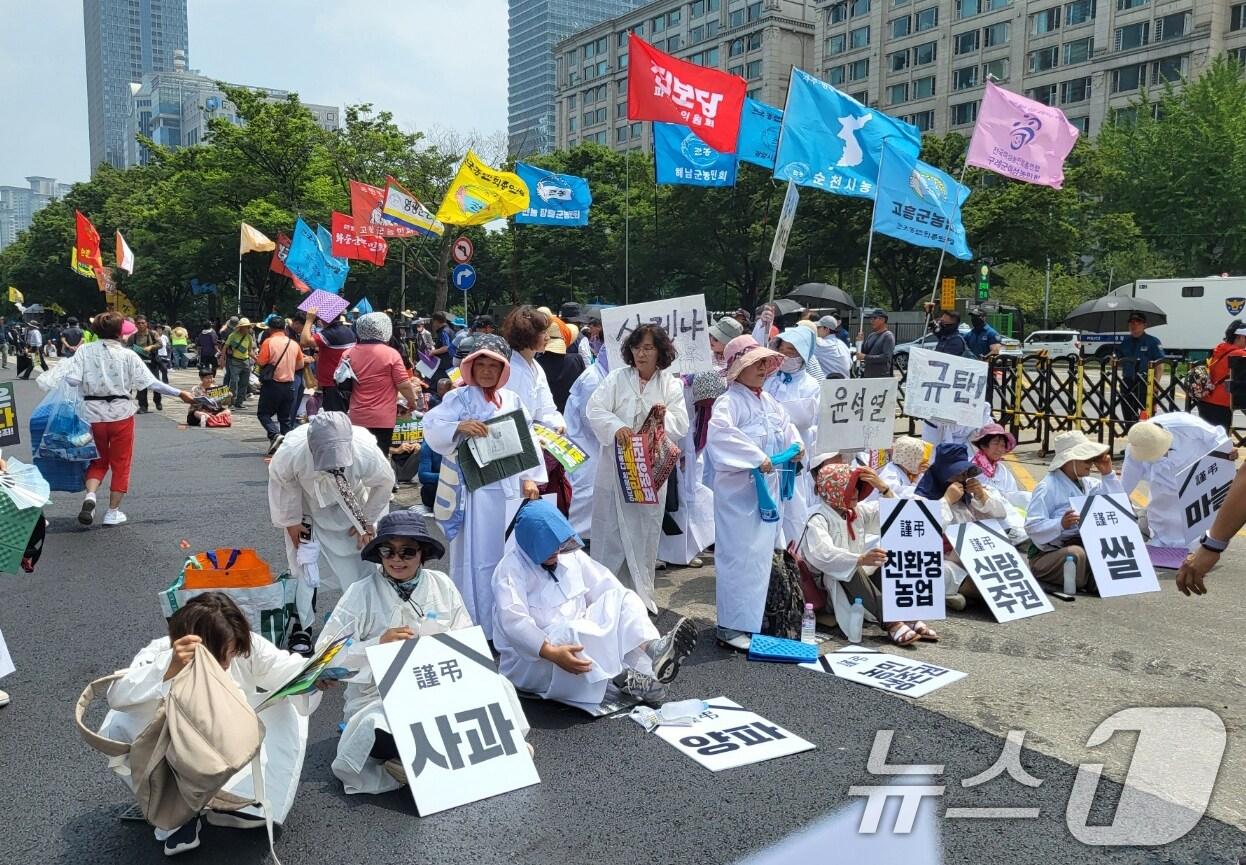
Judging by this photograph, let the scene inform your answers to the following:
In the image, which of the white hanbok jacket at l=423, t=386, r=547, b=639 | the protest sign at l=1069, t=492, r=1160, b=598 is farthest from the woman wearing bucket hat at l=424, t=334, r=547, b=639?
the protest sign at l=1069, t=492, r=1160, b=598

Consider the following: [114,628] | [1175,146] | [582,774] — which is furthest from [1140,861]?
[1175,146]

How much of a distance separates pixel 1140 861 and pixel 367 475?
3.56 m

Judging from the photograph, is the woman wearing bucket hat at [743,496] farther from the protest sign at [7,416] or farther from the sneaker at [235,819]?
the protest sign at [7,416]

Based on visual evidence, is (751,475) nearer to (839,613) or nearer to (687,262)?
(839,613)

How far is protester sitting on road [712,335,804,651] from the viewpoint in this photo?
5555 millimetres

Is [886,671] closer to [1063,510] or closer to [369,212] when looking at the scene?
[1063,510]

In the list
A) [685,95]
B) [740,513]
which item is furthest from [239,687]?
[685,95]

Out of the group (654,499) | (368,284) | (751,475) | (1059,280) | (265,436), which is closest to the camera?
(751,475)

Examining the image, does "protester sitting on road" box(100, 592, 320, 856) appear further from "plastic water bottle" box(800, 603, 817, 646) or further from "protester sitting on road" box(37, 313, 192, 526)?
"protester sitting on road" box(37, 313, 192, 526)

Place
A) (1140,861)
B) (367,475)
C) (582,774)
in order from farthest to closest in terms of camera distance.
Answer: (367,475), (582,774), (1140,861)

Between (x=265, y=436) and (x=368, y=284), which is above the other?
(x=368, y=284)

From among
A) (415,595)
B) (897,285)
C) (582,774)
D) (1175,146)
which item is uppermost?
(1175,146)

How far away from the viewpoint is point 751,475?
562 centimetres

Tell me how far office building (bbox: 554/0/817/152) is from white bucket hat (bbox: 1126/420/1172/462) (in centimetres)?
6934
